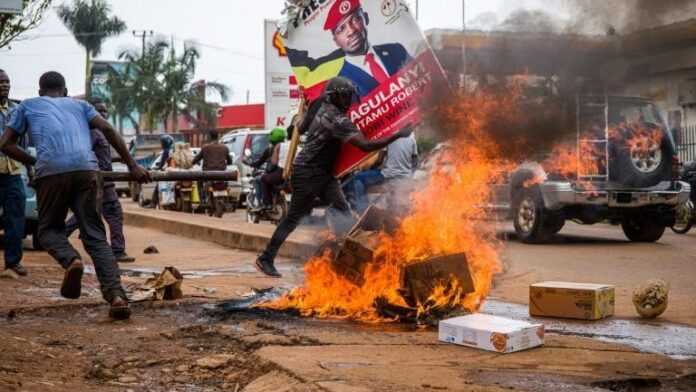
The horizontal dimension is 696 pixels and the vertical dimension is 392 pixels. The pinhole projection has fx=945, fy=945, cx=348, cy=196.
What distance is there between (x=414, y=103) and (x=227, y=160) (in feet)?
35.8

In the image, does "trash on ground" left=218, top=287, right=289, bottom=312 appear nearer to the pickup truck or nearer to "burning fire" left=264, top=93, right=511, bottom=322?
"burning fire" left=264, top=93, right=511, bottom=322

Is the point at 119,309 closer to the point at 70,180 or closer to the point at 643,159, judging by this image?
the point at 70,180

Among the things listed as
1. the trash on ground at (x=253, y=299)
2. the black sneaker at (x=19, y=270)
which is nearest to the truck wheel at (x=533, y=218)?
the trash on ground at (x=253, y=299)

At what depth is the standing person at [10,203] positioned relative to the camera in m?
8.61

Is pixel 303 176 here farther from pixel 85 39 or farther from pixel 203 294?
pixel 85 39

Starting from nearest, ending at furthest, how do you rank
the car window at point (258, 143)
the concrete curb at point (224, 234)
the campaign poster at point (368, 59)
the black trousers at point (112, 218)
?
the campaign poster at point (368, 59) < the black trousers at point (112, 218) < the concrete curb at point (224, 234) < the car window at point (258, 143)

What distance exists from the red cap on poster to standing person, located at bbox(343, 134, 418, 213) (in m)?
3.67

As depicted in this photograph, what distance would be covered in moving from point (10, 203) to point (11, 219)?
15cm

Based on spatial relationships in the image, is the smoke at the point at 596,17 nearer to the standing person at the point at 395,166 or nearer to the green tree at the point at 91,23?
A: the standing person at the point at 395,166

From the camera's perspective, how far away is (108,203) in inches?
395

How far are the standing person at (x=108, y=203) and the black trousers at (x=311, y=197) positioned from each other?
2295mm

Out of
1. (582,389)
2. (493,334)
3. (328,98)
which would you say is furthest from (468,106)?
(582,389)

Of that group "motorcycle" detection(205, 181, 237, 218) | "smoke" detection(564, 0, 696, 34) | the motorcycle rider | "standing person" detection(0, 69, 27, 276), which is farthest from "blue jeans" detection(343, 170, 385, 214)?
"motorcycle" detection(205, 181, 237, 218)

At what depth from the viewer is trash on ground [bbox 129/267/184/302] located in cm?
723
